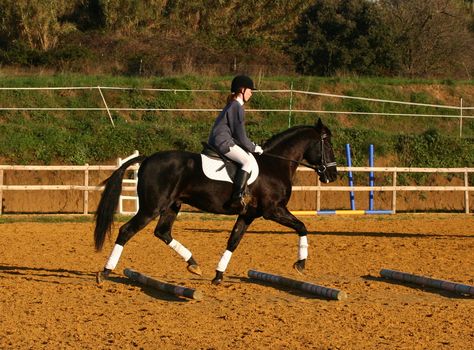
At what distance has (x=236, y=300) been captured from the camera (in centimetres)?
986

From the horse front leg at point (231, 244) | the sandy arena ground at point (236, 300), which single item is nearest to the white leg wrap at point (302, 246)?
the sandy arena ground at point (236, 300)

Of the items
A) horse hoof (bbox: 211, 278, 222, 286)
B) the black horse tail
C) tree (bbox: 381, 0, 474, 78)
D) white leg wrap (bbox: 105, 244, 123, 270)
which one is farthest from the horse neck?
tree (bbox: 381, 0, 474, 78)

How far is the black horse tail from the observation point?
11.2 m

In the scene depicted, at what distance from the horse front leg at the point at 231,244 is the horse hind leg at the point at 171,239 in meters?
0.34

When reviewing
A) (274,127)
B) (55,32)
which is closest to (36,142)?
(274,127)

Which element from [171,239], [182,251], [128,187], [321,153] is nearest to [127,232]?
[171,239]

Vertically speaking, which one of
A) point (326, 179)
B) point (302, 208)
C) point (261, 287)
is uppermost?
point (326, 179)

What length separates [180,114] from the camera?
3144 cm

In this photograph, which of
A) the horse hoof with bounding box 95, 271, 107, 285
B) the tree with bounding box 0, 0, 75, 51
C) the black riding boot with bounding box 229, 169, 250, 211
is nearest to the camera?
the horse hoof with bounding box 95, 271, 107, 285

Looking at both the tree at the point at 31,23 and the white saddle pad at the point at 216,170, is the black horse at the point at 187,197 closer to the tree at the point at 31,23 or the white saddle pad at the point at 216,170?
the white saddle pad at the point at 216,170

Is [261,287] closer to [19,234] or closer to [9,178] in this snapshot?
[19,234]

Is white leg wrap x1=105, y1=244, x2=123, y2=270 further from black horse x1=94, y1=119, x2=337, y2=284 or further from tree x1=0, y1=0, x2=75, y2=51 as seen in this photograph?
tree x1=0, y1=0, x2=75, y2=51

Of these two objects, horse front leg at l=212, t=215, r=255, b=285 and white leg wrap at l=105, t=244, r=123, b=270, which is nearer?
white leg wrap at l=105, t=244, r=123, b=270

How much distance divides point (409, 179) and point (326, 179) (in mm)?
17217
